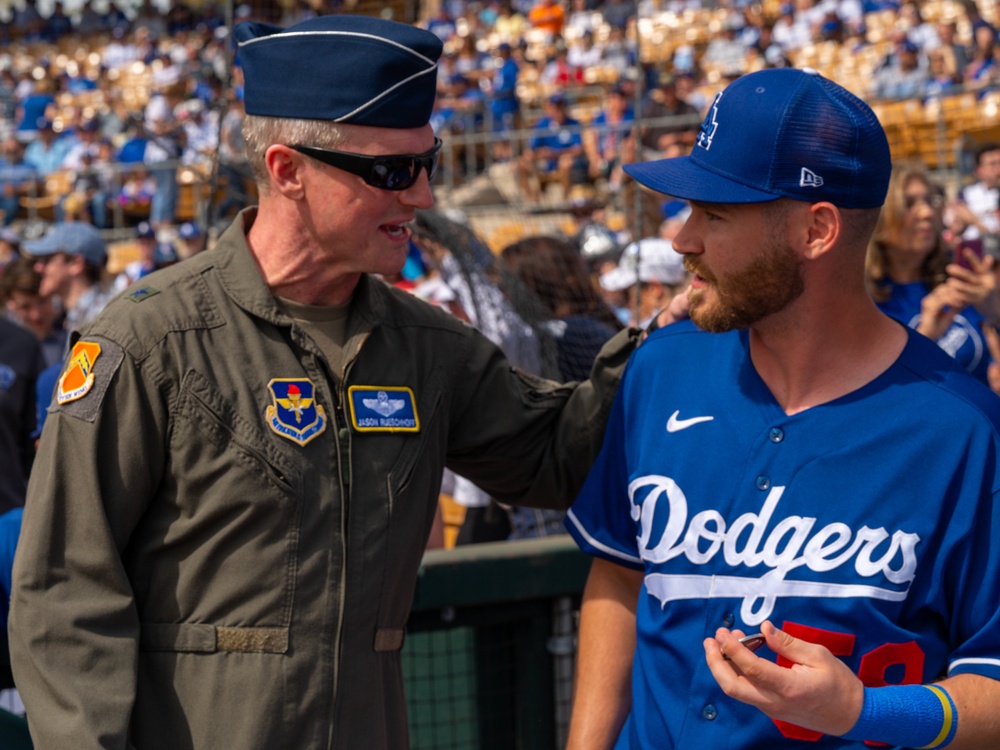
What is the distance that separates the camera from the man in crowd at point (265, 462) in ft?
6.26

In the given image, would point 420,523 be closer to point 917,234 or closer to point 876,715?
point 876,715

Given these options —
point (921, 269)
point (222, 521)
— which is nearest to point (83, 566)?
point (222, 521)

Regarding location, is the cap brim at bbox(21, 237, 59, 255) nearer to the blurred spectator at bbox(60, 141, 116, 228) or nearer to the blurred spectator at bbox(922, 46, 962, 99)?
the blurred spectator at bbox(922, 46, 962, 99)

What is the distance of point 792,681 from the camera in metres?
1.59

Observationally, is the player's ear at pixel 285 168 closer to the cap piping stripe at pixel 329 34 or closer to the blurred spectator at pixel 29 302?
the cap piping stripe at pixel 329 34

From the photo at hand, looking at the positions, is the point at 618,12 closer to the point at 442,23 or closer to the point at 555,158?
the point at 555,158

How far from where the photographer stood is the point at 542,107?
15.2 meters

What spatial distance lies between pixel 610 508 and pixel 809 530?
0.42 m

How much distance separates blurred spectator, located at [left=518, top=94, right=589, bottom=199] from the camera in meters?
12.5

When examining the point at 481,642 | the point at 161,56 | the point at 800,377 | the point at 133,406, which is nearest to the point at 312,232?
the point at 133,406

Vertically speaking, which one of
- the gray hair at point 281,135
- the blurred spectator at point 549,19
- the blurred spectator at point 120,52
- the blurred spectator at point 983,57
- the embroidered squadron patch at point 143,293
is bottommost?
the blurred spectator at point 120,52

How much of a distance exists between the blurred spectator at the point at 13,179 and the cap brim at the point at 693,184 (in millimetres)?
14818

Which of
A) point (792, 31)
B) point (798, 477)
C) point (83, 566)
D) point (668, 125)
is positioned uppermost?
point (798, 477)

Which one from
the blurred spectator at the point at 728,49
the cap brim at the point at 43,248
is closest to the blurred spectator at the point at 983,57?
the blurred spectator at the point at 728,49
